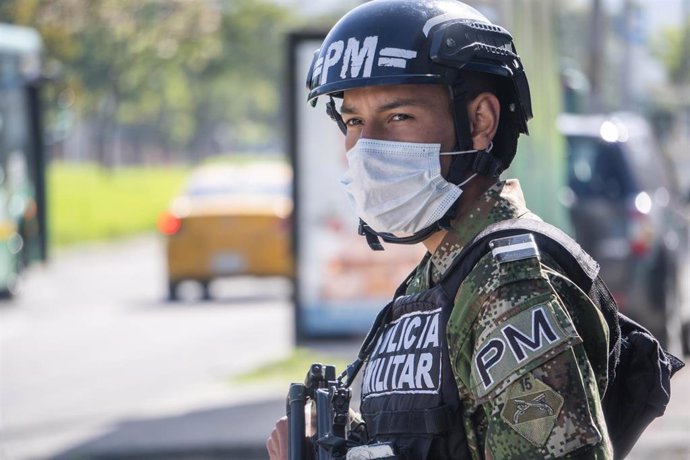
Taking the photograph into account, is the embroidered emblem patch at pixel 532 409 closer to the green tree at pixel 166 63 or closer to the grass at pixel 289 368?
the grass at pixel 289 368

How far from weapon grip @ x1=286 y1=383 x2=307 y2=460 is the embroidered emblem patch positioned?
0.53 meters

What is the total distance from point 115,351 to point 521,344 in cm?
1083

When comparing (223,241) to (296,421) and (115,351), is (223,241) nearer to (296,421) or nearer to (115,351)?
(115,351)

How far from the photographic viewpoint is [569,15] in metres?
11.6

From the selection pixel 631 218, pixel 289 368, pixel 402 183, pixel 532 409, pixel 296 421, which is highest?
pixel 402 183

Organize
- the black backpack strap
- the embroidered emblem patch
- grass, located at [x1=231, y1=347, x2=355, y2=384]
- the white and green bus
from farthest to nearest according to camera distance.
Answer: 1. the white and green bus
2. grass, located at [x1=231, y1=347, x2=355, y2=384]
3. the black backpack strap
4. the embroidered emblem patch

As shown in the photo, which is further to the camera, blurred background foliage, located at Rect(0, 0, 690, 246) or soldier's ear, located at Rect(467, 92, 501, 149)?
blurred background foliage, located at Rect(0, 0, 690, 246)

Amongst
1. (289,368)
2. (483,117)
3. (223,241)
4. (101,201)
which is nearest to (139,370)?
(289,368)

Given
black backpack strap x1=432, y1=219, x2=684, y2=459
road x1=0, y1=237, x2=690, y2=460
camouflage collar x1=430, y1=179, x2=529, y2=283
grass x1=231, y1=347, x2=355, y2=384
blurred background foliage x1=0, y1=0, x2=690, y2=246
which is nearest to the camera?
black backpack strap x1=432, y1=219, x2=684, y2=459

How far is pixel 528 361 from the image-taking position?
6.31 ft

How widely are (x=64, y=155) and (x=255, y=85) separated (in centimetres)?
946

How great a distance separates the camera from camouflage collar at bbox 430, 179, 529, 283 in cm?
222

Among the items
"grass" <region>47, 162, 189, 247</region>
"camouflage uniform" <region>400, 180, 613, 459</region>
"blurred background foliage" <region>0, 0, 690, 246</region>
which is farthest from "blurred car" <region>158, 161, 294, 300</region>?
"camouflage uniform" <region>400, 180, 613, 459</region>

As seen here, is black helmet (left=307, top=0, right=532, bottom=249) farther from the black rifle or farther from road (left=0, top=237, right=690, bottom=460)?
road (left=0, top=237, right=690, bottom=460)
